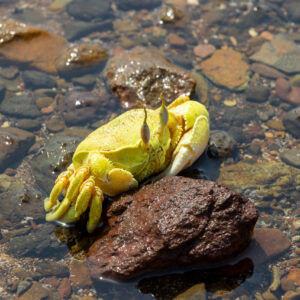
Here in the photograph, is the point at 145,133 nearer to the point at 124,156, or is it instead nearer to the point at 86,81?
the point at 124,156

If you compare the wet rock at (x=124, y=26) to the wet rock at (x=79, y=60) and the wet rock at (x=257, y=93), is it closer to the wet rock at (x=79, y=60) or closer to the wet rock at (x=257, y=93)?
the wet rock at (x=79, y=60)

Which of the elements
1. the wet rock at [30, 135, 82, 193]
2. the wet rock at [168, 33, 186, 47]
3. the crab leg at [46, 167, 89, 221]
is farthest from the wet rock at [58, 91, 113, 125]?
the crab leg at [46, 167, 89, 221]

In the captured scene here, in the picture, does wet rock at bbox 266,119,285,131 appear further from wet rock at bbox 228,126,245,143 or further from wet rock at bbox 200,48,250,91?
wet rock at bbox 200,48,250,91

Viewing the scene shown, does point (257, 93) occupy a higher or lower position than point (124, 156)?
lower

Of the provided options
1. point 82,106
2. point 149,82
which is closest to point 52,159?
point 82,106

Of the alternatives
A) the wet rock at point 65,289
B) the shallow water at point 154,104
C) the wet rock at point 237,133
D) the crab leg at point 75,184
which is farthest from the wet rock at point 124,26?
the wet rock at point 65,289
